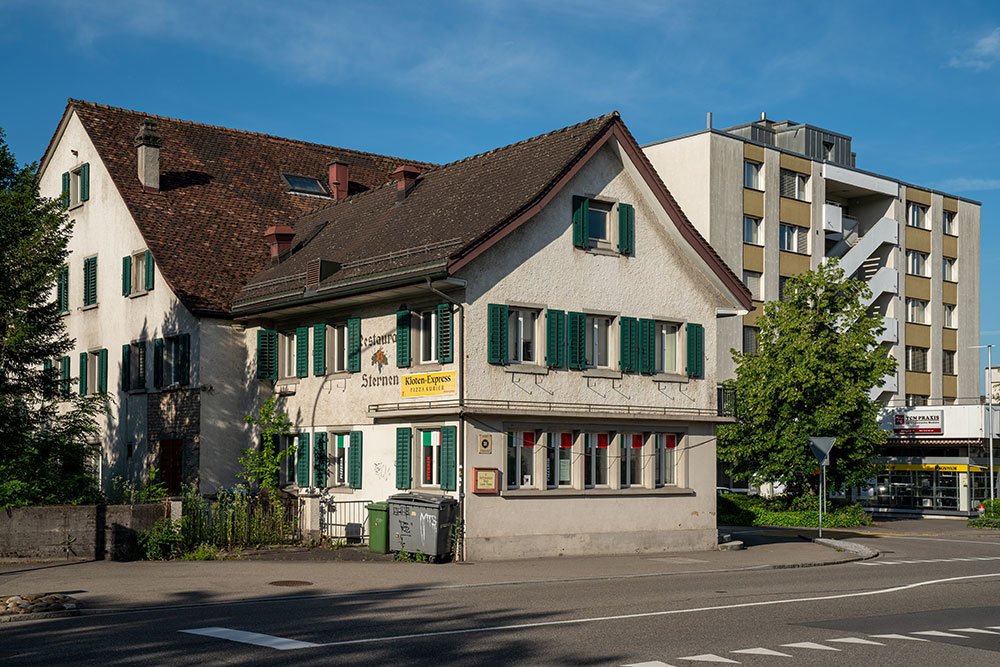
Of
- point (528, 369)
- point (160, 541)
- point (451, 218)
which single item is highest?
point (451, 218)

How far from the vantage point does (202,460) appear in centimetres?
2923

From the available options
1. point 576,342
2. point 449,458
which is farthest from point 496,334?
point 449,458

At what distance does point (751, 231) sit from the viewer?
168ft

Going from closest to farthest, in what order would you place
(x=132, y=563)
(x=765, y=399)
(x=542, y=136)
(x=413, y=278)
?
(x=132, y=563)
(x=413, y=278)
(x=542, y=136)
(x=765, y=399)

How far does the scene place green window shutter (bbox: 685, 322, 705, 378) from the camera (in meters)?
27.9

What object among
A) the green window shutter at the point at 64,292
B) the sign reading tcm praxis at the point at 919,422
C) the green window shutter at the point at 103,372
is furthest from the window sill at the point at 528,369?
the sign reading tcm praxis at the point at 919,422

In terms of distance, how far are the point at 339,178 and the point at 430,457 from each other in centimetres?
1450

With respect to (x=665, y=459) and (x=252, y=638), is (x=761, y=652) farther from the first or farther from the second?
(x=665, y=459)

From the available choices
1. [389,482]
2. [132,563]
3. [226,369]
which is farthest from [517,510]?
Answer: [226,369]

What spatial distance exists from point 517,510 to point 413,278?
16.5 ft

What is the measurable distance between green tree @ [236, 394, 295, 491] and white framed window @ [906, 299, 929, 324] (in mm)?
39263

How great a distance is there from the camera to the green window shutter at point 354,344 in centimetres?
2662

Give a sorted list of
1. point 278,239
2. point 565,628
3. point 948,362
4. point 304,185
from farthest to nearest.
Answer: point 948,362
point 304,185
point 278,239
point 565,628

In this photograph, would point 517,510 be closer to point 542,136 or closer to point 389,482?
point 389,482
